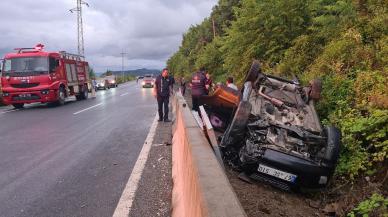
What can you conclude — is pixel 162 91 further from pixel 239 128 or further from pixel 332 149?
pixel 332 149

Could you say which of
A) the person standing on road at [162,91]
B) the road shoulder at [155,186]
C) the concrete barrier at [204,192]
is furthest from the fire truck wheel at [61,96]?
the concrete barrier at [204,192]

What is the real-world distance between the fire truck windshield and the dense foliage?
29.5ft

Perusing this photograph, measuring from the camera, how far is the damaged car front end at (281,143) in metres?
5.41

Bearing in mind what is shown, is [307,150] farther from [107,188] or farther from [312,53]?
[312,53]

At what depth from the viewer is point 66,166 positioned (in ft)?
23.1

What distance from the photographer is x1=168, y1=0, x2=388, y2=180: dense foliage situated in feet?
19.7

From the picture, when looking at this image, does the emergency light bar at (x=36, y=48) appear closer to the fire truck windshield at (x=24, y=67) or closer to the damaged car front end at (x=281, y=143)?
the fire truck windshield at (x=24, y=67)

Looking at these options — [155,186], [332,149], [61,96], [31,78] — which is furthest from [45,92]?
[332,149]

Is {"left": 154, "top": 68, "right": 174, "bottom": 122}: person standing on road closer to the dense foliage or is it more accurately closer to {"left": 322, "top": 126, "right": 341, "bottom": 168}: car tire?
the dense foliage

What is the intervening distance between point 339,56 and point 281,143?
503cm

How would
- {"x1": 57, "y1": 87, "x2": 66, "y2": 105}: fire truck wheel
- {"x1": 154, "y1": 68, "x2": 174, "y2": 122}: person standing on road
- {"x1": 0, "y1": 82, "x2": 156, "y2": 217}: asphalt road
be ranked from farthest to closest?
{"x1": 57, "y1": 87, "x2": 66, "y2": 105}: fire truck wheel, {"x1": 154, "y1": 68, "x2": 174, "y2": 122}: person standing on road, {"x1": 0, "y1": 82, "x2": 156, "y2": 217}: asphalt road

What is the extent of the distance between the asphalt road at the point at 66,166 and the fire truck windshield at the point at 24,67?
7.44 meters

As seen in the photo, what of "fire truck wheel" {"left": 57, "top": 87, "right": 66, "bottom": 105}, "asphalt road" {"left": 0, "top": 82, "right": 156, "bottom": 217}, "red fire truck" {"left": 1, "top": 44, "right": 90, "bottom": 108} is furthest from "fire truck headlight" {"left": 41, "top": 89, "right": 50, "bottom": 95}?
"asphalt road" {"left": 0, "top": 82, "right": 156, "bottom": 217}

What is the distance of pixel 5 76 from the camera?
774 inches
